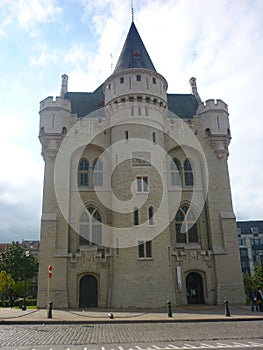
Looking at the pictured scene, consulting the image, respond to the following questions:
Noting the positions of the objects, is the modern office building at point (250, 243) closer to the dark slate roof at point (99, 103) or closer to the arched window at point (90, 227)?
the dark slate roof at point (99, 103)

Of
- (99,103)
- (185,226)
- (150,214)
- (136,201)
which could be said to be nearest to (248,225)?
(185,226)

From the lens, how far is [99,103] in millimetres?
35406

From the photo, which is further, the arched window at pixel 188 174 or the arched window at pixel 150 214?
the arched window at pixel 188 174

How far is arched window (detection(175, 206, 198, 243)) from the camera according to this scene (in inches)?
1158

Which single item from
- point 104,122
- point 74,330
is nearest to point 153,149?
point 104,122

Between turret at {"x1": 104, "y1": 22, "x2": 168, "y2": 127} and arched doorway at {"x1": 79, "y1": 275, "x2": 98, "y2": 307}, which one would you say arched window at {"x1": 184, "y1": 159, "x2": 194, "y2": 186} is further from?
arched doorway at {"x1": 79, "y1": 275, "x2": 98, "y2": 307}

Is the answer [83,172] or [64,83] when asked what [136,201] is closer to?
[83,172]

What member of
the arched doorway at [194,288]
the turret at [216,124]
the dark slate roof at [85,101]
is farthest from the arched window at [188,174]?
the dark slate roof at [85,101]

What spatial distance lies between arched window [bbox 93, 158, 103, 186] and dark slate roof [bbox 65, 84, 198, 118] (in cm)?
559

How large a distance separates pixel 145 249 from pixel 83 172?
904cm

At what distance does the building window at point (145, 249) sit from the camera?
2593 centimetres

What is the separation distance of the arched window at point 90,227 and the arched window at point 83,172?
238 centimetres

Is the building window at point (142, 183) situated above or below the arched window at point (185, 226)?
above

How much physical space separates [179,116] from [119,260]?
1565 cm
